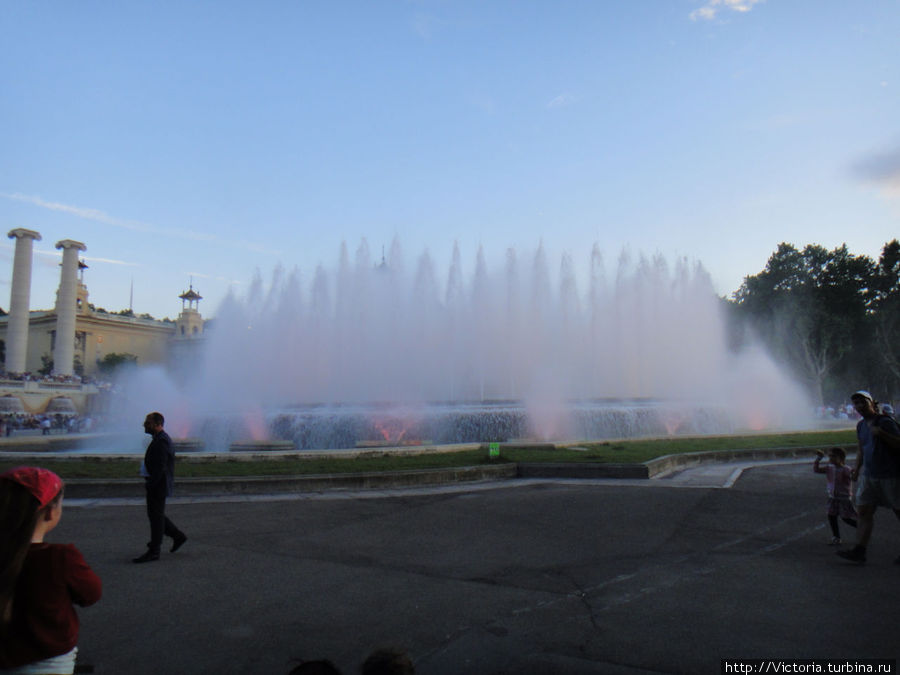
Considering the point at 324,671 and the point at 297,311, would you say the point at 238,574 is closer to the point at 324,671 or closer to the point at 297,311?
the point at 324,671

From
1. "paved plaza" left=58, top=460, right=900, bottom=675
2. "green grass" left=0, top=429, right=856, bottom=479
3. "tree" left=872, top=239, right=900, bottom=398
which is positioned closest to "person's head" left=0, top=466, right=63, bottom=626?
"paved plaza" left=58, top=460, right=900, bottom=675

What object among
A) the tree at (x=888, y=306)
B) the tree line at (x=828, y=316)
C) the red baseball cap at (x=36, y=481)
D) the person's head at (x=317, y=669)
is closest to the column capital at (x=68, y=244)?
the tree line at (x=828, y=316)

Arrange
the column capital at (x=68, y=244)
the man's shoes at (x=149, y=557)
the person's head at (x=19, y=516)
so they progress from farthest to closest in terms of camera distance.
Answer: the column capital at (x=68, y=244)
the man's shoes at (x=149, y=557)
the person's head at (x=19, y=516)

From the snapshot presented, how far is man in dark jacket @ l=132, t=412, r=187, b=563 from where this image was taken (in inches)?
273

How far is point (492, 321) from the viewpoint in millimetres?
35156

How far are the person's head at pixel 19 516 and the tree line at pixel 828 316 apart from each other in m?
64.0

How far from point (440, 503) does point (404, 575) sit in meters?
4.48

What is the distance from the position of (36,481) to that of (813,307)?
65.1 metres

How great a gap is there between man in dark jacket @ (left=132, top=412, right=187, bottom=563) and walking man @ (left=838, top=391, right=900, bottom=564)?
25.7ft

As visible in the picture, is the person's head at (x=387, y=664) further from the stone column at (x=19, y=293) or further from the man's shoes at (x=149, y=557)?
the stone column at (x=19, y=293)

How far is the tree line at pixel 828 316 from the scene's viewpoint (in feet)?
178

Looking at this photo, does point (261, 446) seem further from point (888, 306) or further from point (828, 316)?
point (888, 306)

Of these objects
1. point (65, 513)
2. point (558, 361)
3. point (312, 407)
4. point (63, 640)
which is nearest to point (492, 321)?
point (558, 361)

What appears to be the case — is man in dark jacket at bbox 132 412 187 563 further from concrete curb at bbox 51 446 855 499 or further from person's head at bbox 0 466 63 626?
person's head at bbox 0 466 63 626
